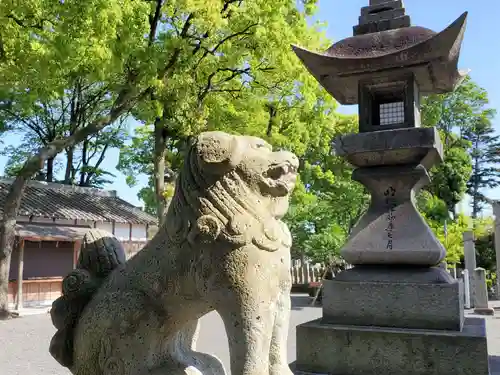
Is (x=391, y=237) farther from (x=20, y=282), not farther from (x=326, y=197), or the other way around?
(x=326, y=197)

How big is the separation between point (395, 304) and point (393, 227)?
0.81 m

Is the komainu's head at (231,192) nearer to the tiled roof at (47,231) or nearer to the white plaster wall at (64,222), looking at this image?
the tiled roof at (47,231)

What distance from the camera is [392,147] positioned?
493 centimetres

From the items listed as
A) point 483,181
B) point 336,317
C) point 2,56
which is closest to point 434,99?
point 483,181

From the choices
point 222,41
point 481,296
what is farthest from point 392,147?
point 481,296

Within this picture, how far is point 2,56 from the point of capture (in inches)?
418

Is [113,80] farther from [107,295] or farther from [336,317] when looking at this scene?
[107,295]

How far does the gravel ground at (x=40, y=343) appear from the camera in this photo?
7.00 meters

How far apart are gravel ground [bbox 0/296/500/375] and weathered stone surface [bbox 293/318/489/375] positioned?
2.17 meters

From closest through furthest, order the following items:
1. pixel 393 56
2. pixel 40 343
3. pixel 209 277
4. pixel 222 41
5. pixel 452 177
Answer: pixel 209 277 < pixel 393 56 < pixel 40 343 < pixel 222 41 < pixel 452 177

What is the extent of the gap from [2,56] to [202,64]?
16.1 ft

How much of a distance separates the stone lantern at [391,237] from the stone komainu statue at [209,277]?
2.77 metres

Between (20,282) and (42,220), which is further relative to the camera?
(42,220)

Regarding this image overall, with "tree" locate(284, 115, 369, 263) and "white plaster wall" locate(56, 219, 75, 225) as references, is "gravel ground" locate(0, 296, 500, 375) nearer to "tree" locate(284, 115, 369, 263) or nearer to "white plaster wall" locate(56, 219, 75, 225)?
"white plaster wall" locate(56, 219, 75, 225)
